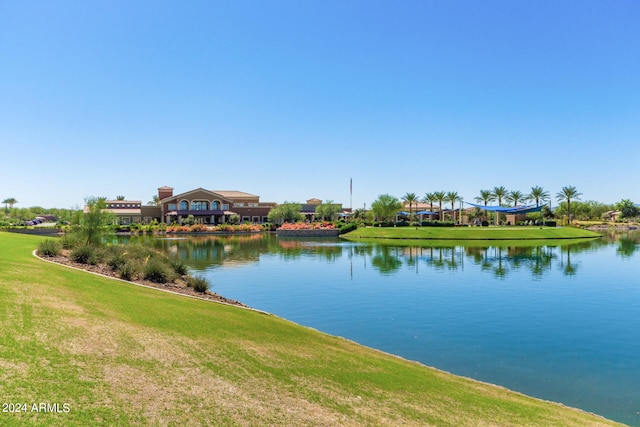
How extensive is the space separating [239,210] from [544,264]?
87.2m

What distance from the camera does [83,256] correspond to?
21156 mm

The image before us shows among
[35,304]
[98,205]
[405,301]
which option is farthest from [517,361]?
[98,205]

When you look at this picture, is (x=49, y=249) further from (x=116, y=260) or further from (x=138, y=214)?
(x=138, y=214)

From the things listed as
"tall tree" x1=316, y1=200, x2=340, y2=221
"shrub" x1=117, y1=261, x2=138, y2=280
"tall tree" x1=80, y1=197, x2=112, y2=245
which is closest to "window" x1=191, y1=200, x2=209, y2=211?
"tall tree" x1=316, y1=200, x2=340, y2=221

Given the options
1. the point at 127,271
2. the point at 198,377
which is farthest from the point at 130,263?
the point at 198,377

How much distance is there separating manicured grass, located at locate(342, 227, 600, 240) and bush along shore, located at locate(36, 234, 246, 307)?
53.2m

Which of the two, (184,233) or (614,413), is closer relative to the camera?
(614,413)

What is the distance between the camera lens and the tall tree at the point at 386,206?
9681 centimetres

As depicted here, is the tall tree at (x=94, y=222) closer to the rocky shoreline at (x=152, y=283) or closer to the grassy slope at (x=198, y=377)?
the rocky shoreline at (x=152, y=283)

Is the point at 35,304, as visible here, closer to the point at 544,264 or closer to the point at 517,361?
the point at 517,361

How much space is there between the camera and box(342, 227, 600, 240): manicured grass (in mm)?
68500

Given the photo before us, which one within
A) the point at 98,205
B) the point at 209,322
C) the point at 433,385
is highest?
the point at 98,205

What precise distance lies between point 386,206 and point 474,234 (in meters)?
30.0

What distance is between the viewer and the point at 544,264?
119 ft
